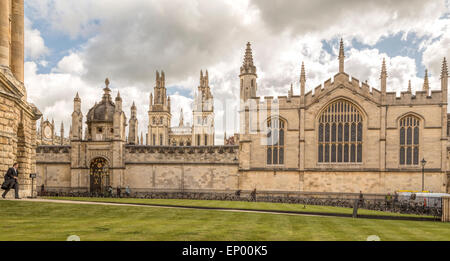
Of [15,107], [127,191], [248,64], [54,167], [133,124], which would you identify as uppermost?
[248,64]

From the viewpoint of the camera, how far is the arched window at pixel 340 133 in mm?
33625

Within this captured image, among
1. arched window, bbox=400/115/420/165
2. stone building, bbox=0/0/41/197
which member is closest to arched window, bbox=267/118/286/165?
arched window, bbox=400/115/420/165

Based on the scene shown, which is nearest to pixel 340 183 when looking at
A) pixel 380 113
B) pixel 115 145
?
pixel 380 113

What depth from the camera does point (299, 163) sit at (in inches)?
1337

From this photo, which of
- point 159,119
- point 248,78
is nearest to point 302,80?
point 248,78

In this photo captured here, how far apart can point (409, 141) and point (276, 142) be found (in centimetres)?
1176

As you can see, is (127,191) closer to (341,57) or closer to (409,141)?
(341,57)

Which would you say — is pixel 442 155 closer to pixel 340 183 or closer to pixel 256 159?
pixel 340 183

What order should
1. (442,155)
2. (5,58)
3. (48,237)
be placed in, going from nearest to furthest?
1. (48,237)
2. (5,58)
3. (442,155)

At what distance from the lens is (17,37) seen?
22.9 metres

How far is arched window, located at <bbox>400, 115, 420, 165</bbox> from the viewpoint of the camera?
32281 mm

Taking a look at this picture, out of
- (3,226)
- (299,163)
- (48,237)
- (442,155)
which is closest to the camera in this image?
(48,237)

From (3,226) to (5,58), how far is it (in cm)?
1312

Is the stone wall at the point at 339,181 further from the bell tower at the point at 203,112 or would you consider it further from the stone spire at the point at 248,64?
the bell tower at the point at 203,112
